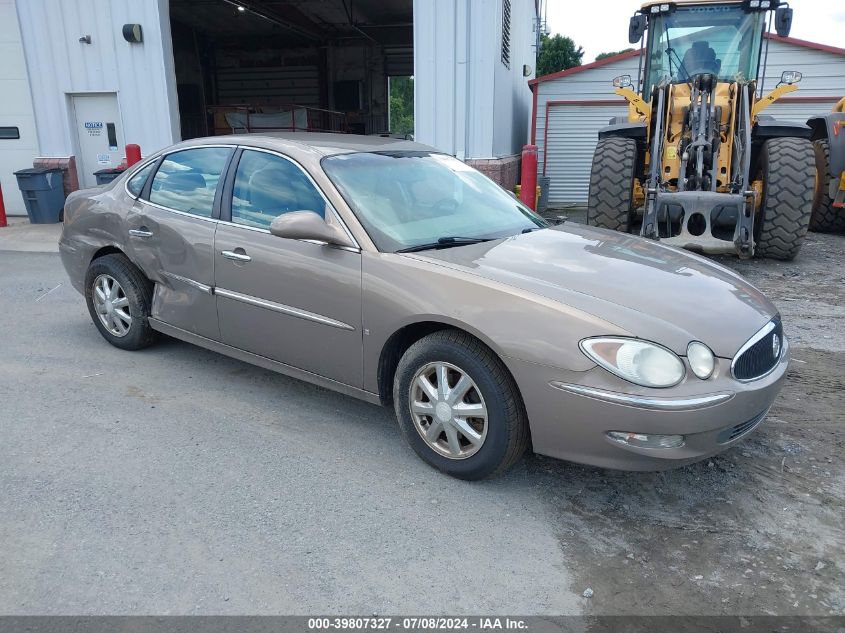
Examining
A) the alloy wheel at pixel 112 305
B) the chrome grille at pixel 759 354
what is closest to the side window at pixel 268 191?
the alloy wheel at pixel 112 305

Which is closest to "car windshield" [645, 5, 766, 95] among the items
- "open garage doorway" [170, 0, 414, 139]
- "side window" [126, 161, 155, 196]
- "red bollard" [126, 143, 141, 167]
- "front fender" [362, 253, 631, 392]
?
"side window" [126, 161, 155, 196]

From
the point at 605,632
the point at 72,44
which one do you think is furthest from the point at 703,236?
the point at 72,44

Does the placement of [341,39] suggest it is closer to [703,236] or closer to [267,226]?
[703,236]

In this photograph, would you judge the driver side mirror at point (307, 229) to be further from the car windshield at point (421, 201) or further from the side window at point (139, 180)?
the side window at point (139, 180)

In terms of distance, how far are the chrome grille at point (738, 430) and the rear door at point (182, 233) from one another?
2909 millimetres

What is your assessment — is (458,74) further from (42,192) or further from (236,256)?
(236,256)

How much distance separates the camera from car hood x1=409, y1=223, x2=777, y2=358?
2.76 m

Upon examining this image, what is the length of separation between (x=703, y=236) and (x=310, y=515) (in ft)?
19.6

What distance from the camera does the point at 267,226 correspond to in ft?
12.3

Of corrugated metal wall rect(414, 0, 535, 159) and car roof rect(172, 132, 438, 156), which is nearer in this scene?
car roof rect(172, 132, 438, 156)

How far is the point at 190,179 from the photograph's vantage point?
169 inches

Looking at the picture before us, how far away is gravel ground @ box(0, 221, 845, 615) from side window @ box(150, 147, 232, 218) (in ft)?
4.01

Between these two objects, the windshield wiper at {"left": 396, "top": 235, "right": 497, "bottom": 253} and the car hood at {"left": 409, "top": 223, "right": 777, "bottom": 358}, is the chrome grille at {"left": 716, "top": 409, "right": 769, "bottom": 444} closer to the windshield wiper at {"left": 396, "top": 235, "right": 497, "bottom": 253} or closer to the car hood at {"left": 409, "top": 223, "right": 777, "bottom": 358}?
the car hood at {"left": 409, "top": 223, "right": 777, "bottom": 358}

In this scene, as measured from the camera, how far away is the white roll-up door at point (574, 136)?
46.8ft
